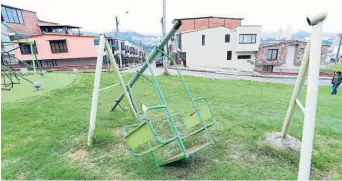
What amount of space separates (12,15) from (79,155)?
1239 inches

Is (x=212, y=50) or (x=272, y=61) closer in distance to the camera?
(x=212, y=50)

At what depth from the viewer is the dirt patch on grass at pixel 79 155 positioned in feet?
9.80

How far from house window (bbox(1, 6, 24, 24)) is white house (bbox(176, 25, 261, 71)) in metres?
22.7

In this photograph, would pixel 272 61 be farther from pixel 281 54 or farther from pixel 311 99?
pixel 311 99

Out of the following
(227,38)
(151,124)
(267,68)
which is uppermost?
(227,38)

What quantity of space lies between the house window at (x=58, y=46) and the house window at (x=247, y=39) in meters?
23.8

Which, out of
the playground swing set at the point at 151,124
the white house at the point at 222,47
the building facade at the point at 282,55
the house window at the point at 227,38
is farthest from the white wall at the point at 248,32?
the playground swing set at the point at 151,124

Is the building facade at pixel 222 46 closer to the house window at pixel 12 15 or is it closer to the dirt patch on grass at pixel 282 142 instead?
the house window at pixel 12 15

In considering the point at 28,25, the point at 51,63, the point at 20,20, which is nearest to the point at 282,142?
the point at 51,63

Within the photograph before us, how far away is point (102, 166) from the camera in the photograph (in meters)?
2.79

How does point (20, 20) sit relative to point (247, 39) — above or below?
above

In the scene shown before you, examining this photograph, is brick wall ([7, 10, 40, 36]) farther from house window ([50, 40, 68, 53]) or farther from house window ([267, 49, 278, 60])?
house window ([267, 49, 278, 60])

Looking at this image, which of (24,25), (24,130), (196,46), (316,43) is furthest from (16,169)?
(24,25)

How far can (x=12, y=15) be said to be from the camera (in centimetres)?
2509
